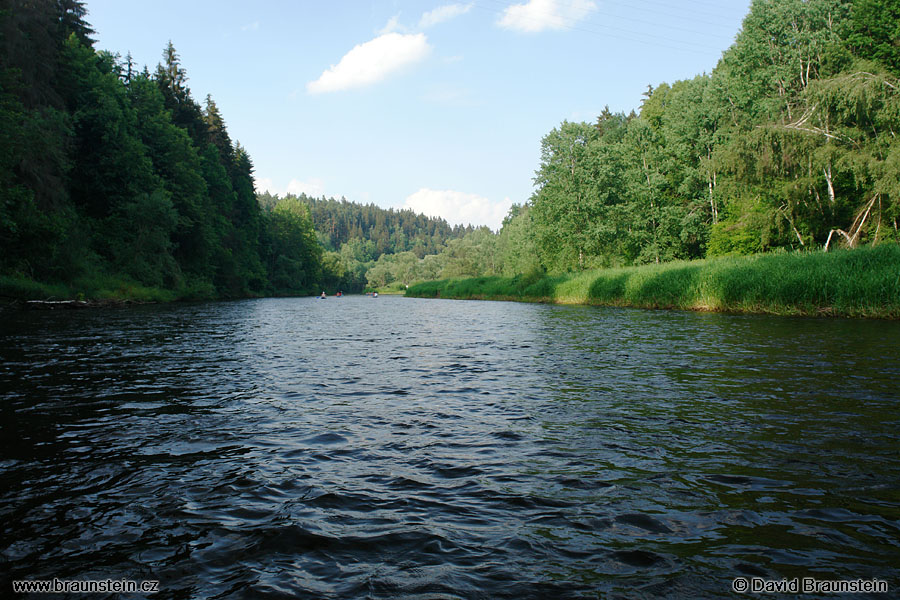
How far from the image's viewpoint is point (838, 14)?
41.6 m

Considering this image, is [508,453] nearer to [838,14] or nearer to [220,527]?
[220,527]

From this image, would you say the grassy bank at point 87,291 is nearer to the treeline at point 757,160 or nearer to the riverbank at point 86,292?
the riverbank at point 86,292

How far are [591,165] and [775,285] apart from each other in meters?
35.4

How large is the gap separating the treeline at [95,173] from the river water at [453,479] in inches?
1090

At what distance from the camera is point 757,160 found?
32625 millimetres

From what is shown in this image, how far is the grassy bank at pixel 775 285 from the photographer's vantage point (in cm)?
2059

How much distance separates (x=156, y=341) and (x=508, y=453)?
15062 mm

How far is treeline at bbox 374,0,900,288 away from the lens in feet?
103

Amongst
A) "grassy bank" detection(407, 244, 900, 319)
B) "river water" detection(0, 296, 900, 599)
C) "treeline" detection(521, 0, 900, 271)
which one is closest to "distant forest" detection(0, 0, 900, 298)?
"treeline" detection(521, 0, 900, 271)

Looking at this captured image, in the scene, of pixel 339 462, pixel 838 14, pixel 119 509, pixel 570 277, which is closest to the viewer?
pixel 119 509

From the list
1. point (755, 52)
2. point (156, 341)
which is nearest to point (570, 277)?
point (755, 52)

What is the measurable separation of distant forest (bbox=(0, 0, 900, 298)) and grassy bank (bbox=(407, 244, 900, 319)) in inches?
376

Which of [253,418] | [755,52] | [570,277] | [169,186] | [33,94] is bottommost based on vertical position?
[253,418]

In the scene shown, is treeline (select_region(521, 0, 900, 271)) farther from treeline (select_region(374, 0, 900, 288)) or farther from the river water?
the river water
